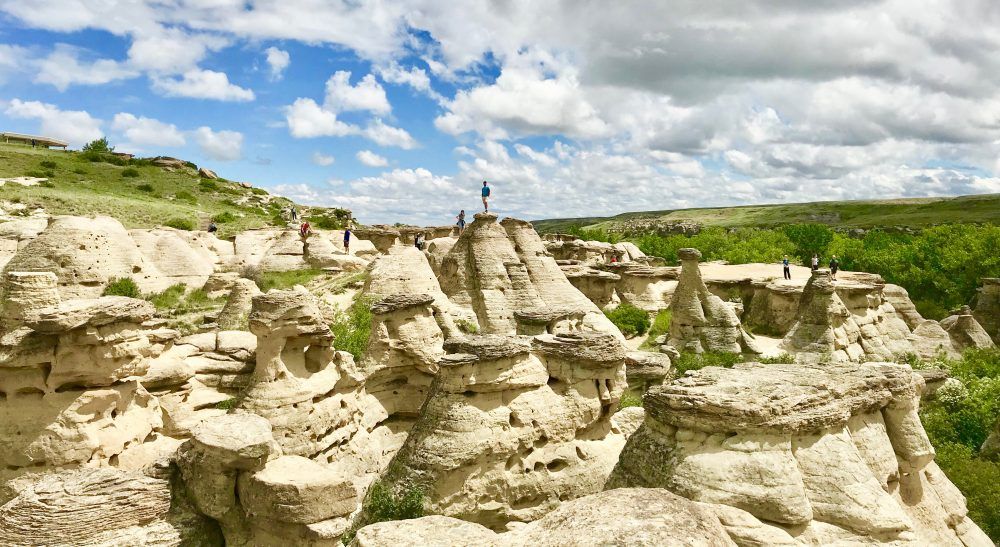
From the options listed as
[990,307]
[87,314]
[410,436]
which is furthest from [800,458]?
[990,307]

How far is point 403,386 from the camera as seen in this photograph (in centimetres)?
1450

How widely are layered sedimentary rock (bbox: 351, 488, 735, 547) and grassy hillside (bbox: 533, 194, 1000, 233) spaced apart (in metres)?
75.4

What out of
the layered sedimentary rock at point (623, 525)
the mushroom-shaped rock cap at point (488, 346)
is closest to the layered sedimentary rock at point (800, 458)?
the layered sedimentary rock at point (623, 525)

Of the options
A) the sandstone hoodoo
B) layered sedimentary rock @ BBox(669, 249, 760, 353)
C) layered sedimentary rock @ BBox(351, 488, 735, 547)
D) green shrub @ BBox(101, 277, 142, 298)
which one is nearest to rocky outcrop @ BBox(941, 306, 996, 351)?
the sandstone hoodoo

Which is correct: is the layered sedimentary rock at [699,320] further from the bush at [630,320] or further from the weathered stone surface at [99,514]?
the weathered stone surface at [99,514]

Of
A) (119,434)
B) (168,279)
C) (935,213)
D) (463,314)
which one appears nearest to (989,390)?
(463,314)

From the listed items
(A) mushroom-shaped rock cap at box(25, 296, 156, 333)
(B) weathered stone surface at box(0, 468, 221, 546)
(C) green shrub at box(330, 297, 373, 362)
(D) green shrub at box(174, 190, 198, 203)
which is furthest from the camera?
(D) green shrub at box(174, 190, 198, 203)

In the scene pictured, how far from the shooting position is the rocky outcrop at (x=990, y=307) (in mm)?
30484

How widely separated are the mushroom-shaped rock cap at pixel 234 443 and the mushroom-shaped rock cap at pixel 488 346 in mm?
3833

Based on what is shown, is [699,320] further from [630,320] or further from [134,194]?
[134,194]

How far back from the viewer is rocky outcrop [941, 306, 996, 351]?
24.9m

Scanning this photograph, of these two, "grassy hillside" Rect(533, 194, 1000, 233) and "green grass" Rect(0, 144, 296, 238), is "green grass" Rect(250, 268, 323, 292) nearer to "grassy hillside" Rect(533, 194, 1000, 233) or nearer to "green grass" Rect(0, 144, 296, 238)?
"green grass" Rect(0, 144, 296, 238)

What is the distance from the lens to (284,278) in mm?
23641

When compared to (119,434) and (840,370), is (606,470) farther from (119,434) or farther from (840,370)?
(119,434)
